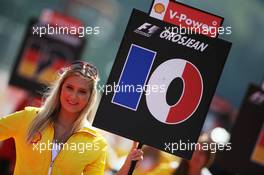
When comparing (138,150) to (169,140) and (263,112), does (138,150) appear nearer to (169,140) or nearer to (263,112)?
(169,140)

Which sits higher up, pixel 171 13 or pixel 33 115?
pixel 171 13

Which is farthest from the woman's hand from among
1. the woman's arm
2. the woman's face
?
the woman's arm

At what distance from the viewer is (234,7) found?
15.2m

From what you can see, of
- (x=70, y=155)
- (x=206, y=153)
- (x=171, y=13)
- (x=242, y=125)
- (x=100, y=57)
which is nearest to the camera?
(x=70, y=155)

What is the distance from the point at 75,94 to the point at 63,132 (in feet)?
0.73

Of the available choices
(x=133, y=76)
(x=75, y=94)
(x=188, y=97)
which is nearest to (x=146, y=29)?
(x=133, y=76)

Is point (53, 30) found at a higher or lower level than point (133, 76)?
higher

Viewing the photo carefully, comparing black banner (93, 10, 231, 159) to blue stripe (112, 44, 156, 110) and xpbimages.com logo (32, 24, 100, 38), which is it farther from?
xpbimages.com logo (32, 24, 100, 38)

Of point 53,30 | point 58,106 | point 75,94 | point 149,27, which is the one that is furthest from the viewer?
point 53,30

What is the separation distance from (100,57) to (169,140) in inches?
385

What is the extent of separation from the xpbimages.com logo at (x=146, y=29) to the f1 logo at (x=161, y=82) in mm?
77

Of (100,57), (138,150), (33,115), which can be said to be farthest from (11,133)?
(100,57)

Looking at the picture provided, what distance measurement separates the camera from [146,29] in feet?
13.1

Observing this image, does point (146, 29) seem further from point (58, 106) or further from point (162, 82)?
point (58, 106)
